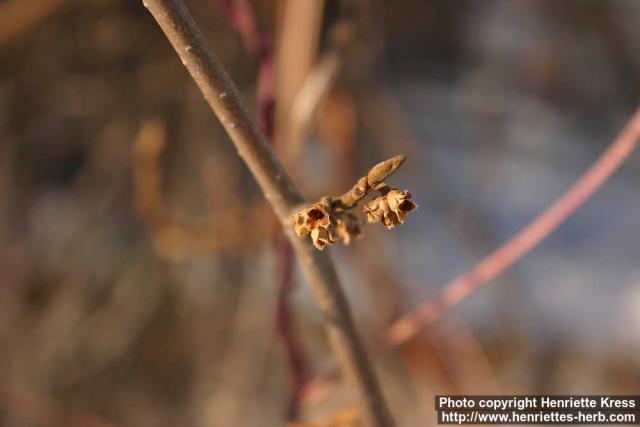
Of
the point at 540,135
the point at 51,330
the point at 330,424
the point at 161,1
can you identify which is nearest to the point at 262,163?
the point at 161,1

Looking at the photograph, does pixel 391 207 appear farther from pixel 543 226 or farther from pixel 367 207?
pixel 543 226

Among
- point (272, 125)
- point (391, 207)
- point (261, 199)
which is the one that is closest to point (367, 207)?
point (391, 207)

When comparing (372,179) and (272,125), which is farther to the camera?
(272,125)

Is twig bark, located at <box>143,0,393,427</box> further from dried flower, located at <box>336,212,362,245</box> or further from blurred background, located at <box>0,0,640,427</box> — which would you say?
blurred background, located at <box>0,0,640,427</box>

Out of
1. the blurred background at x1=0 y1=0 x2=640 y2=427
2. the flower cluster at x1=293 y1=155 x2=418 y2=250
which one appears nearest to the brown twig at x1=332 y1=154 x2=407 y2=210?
the flower cluster at x1=293 y1=155 x2=418 y2=250

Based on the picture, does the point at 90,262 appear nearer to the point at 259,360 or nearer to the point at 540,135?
the point at 259,360

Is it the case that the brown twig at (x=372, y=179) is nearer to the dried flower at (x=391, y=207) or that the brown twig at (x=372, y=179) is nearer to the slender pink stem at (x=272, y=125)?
the dried flower at (x=391, y=207)
